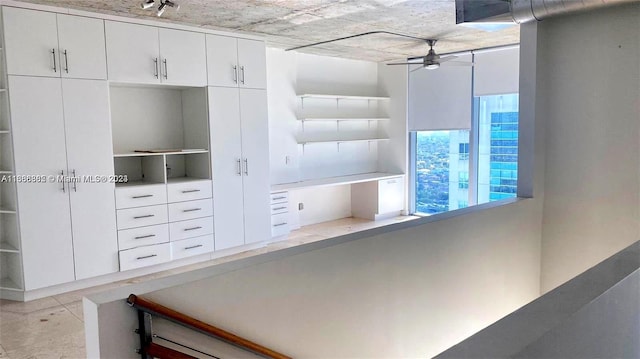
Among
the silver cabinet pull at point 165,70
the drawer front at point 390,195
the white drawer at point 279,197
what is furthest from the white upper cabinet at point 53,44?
the drawer front at point 390,195

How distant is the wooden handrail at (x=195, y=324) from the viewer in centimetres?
191

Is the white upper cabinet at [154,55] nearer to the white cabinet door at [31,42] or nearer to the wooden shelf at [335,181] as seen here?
the white cabinet door at [31,42]

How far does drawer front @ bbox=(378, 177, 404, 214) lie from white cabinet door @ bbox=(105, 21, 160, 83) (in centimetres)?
405

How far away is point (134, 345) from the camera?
2010mm

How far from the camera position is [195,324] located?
2.02m

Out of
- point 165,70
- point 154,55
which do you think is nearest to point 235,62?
point 165,70

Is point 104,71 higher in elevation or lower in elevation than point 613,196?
higher

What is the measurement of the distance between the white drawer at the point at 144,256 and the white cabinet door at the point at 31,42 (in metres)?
1.88

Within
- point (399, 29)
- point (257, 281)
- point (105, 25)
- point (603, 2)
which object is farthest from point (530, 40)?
point (105, 25)

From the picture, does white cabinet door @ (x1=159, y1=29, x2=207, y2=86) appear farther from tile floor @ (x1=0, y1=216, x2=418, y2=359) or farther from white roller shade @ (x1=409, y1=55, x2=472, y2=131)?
white roller shade @ (x1=409, y1=55, x2=472, y2=131)

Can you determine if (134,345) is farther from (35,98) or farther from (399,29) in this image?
(399,29)

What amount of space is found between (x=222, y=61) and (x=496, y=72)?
12.9ft

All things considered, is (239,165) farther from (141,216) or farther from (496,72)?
(496,72)

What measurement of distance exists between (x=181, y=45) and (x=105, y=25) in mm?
809
